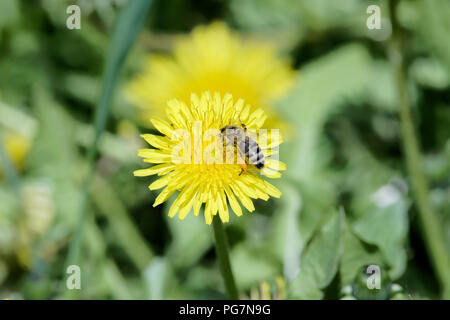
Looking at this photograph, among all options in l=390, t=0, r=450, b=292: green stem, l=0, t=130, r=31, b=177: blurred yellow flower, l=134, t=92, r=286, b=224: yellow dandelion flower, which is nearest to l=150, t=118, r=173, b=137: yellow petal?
l=134, t=92, r=286, b=224: yellow dandelion flower

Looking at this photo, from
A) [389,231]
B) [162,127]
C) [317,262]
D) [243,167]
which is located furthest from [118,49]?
[389,231]

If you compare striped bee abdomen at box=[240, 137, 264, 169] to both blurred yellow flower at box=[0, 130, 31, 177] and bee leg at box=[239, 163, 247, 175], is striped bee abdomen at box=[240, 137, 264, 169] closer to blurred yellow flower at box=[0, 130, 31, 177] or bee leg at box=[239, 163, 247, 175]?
bee leg at box=[239, 163, 247, 175]

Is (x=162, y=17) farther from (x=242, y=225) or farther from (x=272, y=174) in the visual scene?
(x=272, y=174)

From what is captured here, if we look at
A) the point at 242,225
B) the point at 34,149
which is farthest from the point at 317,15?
the point at 34,149

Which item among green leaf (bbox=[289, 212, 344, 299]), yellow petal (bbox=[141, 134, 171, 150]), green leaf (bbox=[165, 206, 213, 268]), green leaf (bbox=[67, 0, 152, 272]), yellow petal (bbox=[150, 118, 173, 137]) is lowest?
green leaf (bbox=[289, 212, 344, 299])

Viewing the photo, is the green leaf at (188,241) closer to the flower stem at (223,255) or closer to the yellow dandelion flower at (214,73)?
the yellow dandelion flower at (214,73)

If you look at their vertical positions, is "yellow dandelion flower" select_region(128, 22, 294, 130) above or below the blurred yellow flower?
above
